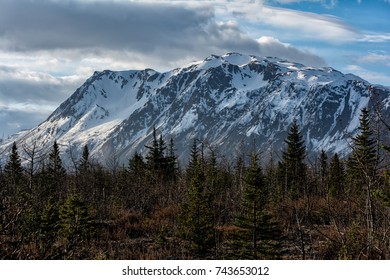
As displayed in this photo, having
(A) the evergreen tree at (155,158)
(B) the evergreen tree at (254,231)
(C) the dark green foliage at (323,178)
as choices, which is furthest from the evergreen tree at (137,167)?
(B) the evergreen tree at (254,231)

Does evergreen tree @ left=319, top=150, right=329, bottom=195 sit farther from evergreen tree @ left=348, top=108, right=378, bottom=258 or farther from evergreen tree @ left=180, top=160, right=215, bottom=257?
evergreen tree @ left=180, top=160, right=215, bottom=257

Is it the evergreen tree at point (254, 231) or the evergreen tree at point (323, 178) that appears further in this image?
the evergreen tree at point (254, 231)

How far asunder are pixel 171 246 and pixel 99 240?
10.00 feet

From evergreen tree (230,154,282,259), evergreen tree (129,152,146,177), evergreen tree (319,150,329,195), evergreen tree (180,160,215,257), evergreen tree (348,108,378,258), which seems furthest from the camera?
evergreen tree (129,152,146,177)

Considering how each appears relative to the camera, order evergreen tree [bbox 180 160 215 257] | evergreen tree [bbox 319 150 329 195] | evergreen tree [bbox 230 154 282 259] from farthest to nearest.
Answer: evergreen tree [bbox 180 160 215 257] < evergreen tree [bbox 230 154 282 259] < evergreen tree [bbox 319 150 329 195]

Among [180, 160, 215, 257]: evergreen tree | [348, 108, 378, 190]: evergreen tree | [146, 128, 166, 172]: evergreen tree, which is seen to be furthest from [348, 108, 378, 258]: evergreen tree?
[146, 128, 166, 172]: evergreen tree

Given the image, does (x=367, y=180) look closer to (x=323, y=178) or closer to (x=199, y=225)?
(x=323, y=178)

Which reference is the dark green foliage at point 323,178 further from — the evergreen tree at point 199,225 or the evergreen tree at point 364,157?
the evergreen tree at point 199,225

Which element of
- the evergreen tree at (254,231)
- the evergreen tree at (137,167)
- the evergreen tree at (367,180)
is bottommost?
the evergreen tree at (254,231)

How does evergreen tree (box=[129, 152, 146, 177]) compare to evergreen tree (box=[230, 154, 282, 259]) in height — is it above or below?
above

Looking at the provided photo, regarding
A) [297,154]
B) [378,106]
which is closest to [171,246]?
[378,106]

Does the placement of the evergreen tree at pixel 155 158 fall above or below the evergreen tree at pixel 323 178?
above
